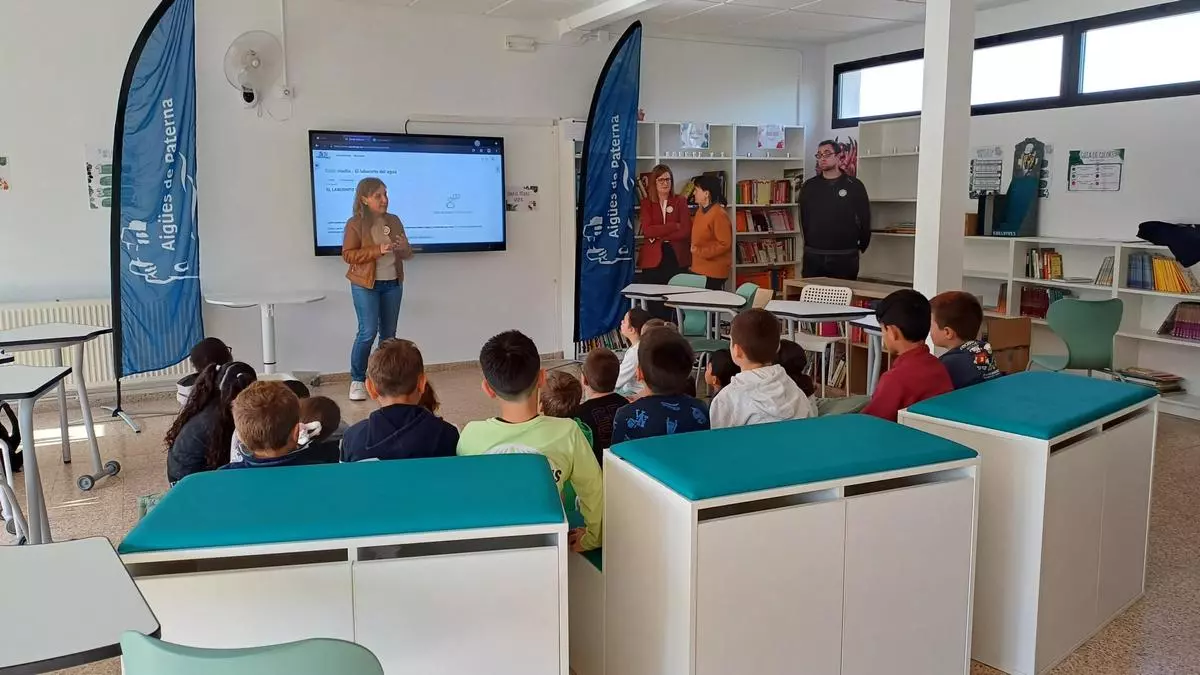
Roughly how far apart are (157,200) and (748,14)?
482 cm

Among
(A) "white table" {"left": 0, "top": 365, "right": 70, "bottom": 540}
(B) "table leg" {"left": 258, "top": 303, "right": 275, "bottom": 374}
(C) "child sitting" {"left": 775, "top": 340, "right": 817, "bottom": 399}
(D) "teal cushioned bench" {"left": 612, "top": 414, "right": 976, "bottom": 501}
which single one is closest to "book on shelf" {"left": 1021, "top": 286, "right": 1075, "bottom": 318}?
(C) "child sitting" {"left": 775, "top": 340, "right": 817, "bottom": 399}

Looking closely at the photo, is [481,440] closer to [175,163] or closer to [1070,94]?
[175,163]

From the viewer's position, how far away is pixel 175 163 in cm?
607

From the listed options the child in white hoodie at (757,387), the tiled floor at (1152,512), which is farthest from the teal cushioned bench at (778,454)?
the tiled floor at (1152,512)

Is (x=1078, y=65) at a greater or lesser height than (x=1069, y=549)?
greater

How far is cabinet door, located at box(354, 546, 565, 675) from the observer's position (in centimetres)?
187

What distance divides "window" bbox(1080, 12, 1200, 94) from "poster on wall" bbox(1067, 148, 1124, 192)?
0.47 m

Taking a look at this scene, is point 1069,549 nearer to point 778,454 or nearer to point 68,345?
point 778,454

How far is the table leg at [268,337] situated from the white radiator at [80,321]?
92 cm

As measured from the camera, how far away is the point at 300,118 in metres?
6.84

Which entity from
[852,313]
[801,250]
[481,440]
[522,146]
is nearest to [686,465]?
[481,440]

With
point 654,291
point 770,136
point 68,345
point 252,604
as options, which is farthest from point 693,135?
point 252,604

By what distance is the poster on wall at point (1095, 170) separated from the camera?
652cm

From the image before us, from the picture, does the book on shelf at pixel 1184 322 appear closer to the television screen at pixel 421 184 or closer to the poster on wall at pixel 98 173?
the television screen at pixel 421 184
